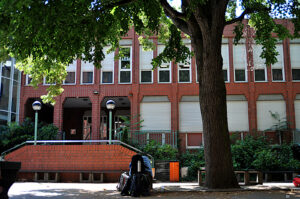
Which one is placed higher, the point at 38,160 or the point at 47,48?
the point at 47,48

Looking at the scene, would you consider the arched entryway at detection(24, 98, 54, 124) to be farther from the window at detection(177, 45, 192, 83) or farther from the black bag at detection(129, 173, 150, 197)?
the black bag at detection(129, 173, 150, 197)

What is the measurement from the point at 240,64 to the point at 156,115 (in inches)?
282

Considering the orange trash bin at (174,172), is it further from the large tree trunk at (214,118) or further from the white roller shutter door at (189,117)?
the large tree trunk at (214,118)

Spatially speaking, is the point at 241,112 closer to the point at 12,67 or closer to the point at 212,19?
the point at 212,19

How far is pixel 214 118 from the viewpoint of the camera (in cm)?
1117

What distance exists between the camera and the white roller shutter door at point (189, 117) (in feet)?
79.4

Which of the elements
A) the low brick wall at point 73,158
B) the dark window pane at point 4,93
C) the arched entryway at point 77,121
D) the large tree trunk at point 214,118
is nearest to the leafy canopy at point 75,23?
the large tree trunk at point 214,118

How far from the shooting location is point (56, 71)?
1692 centimetres

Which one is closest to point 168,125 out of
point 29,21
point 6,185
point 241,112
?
point 241,112

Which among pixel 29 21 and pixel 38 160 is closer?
pixel 29 21

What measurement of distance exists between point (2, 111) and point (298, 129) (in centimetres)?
2024

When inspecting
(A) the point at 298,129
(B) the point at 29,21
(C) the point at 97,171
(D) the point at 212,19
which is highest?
(D) the point at 212,19

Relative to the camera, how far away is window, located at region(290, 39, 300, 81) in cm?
2486

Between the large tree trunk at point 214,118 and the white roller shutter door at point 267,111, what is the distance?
540 inches
